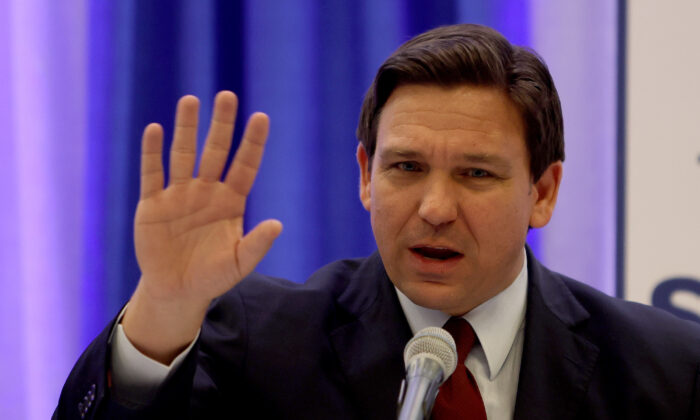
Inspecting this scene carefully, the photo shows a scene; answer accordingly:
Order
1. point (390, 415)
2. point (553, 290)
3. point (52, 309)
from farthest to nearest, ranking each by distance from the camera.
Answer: point (52, 309), point (553, 290), point (390, 415)

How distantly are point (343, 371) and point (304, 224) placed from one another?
93cm

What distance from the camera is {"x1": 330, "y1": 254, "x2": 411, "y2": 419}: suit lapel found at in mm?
1386

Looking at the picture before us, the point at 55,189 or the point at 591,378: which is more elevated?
the point at 55,189

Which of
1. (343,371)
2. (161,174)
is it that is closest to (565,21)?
(343,371)

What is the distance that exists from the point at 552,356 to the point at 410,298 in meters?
0.31

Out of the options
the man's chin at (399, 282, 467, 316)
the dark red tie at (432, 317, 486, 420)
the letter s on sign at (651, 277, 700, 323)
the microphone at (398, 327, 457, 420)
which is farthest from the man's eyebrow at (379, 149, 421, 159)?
the letter s on sign at (651, 277, 700, 323)

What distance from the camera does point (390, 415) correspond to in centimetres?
136

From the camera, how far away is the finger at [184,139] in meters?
1.13

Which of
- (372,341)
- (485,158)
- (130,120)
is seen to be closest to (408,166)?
(485,158)

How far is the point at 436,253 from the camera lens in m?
1.36

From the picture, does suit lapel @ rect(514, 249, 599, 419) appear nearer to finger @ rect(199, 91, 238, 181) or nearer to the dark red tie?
the dark red tie

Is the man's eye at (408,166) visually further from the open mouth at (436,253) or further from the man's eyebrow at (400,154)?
the open mouth at (436,253)

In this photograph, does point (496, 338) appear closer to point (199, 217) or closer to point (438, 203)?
point (438, 203)

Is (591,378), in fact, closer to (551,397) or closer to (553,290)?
(551,397)
